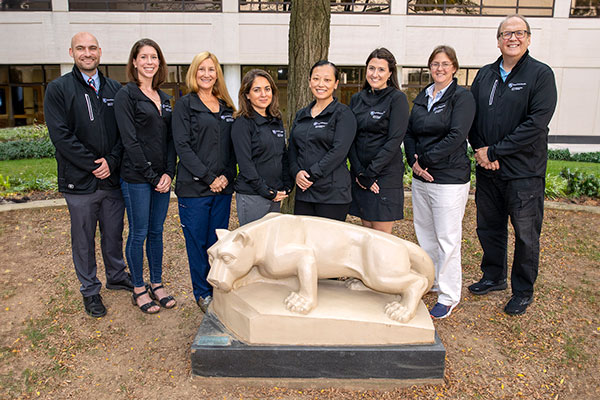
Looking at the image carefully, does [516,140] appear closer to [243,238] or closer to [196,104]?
[243,238]

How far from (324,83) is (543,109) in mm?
1845

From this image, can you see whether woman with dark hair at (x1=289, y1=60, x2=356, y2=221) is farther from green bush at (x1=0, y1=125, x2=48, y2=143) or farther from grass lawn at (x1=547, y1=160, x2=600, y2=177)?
green bush at (x1=0, y1=125, x2=48, y2=143)

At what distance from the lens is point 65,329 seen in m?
3.98

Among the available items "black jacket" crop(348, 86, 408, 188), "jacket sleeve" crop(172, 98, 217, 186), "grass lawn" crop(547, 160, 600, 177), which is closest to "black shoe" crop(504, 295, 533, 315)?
"black jacket" crop(348, 86, 408, 188)

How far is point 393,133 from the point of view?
3713mm

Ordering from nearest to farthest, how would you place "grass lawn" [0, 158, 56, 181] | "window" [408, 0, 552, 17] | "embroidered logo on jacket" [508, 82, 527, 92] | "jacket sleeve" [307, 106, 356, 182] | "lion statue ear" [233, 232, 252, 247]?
1. "lion statue ear" [233, 232, 252, 247]
2. "jacket sleeve" [307, 106, 356, 182]
3. "embroidered logo on jacket" [508, 82, 527, 92]
4. "grass lawn" [0, 158, 56, 181]
5. "window" [408, 0, 552, 17]

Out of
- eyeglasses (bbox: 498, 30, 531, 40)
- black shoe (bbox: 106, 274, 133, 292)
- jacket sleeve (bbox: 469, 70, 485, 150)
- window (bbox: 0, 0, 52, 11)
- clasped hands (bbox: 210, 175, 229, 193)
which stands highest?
window (bbox: 0, 0, 52, 11)

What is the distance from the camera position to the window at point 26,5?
18.2 meters

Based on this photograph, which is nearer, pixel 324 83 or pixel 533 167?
pixel 324 83

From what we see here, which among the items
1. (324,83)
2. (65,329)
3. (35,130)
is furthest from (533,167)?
(35,130)

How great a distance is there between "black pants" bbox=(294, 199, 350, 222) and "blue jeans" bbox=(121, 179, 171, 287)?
4.03 feet

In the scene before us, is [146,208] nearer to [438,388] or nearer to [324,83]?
[324,83]

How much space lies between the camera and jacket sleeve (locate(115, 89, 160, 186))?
3.68 metres

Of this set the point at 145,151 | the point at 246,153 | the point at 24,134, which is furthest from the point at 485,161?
the point at 24,134
